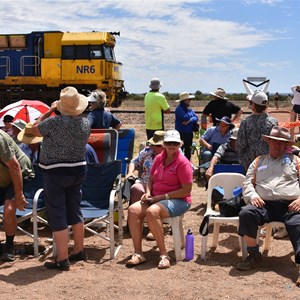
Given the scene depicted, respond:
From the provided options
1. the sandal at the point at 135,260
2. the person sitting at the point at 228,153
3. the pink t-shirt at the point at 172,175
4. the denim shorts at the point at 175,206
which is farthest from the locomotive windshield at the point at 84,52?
the sandal at the point at 135,260

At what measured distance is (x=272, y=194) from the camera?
432 centimetres

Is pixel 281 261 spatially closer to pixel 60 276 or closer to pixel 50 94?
pixel 60 276

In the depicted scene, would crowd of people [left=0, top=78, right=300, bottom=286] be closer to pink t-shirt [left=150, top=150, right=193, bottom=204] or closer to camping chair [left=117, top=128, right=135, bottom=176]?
pink t-shirt [left=150, top=150, right=193, bottom=204]

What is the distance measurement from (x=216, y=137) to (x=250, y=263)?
9.57 ft

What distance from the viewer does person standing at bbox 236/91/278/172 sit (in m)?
4.96

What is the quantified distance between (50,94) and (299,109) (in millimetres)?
10681

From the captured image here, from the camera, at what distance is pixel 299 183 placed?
4348mm

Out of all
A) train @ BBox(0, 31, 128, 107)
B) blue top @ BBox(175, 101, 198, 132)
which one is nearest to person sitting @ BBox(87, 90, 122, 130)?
blue top @ BBox(175, 101, 198, 132)

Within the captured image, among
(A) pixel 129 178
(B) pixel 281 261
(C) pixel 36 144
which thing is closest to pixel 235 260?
Answer: (B) pixel 281 261

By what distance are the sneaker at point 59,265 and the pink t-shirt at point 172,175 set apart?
1.01 meters

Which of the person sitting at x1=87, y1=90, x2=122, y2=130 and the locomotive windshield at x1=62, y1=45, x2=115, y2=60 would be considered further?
the locomotive windshield at x1=62, y1=45, x2=115, y2=60

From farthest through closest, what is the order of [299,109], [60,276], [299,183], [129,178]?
[299,109]
[129,178]
[299,183]
[60,276]

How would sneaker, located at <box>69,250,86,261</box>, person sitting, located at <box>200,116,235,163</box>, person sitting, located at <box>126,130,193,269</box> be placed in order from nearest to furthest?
person sitting, located at <box>126,130,193,269</box>
sneaker, located at <box>69,250,86,261</box>
person sitting, located at <box>200,116,235,163</box>

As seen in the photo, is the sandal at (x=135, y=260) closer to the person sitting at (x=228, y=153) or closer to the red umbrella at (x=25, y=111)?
the person sitting at (x=228, y=153)
